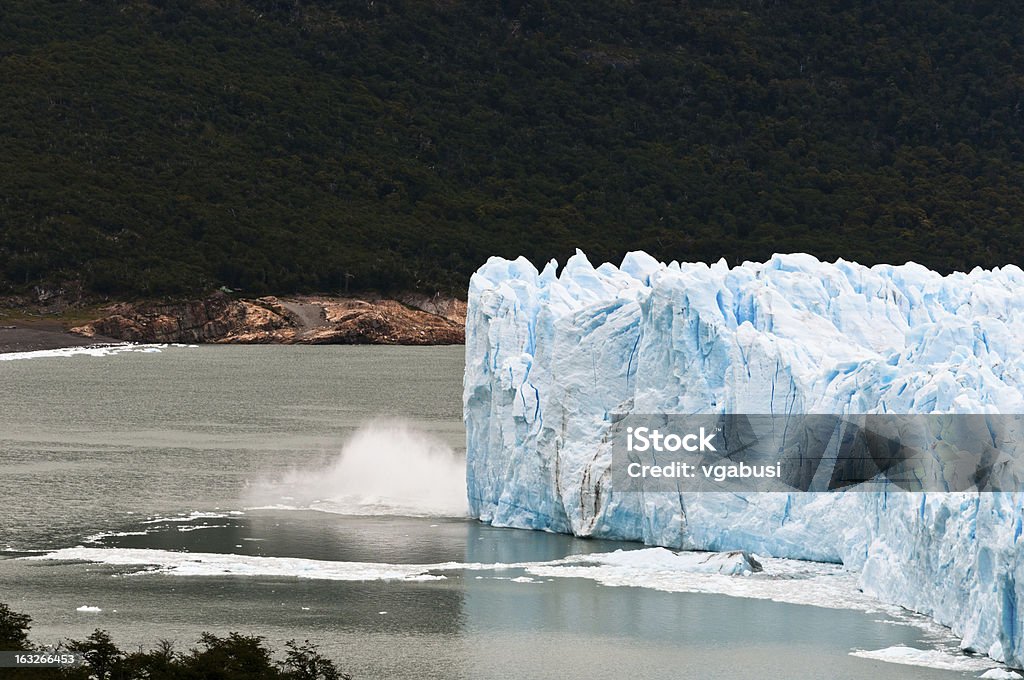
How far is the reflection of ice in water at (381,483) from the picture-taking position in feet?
115

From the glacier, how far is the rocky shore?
7483 centimetres

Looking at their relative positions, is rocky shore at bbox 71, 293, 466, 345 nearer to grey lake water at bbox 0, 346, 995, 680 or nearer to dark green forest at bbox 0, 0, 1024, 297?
dark green forest at bbox 0, 0, 1024, 297

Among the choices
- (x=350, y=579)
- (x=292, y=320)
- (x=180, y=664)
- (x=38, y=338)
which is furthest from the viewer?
(x=292, y=320)

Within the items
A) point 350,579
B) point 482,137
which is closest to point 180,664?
point 350,579

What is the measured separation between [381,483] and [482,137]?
90502mm

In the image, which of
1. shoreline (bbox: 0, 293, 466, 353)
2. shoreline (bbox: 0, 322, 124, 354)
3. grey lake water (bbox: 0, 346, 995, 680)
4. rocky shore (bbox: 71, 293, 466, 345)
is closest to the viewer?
grey lake water (bbox: 0, 346, 995, 680)

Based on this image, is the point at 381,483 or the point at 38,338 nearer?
the point at 381,483

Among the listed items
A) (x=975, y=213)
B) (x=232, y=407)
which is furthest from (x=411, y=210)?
(x=232, y=407)

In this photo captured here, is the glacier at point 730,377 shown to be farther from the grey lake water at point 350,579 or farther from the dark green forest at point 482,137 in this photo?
the dark green forest at point 482,137

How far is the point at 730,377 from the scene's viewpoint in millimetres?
28984

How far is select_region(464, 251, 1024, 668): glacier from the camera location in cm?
2452

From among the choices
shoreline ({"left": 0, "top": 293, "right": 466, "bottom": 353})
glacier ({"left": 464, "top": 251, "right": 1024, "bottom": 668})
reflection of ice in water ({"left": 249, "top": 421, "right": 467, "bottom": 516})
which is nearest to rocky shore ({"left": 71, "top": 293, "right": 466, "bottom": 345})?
shoreline ({"left": 0, "top": 293, "right": 466, "bottom": 353})

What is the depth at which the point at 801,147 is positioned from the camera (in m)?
121

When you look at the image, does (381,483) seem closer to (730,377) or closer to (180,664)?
(730,377)
